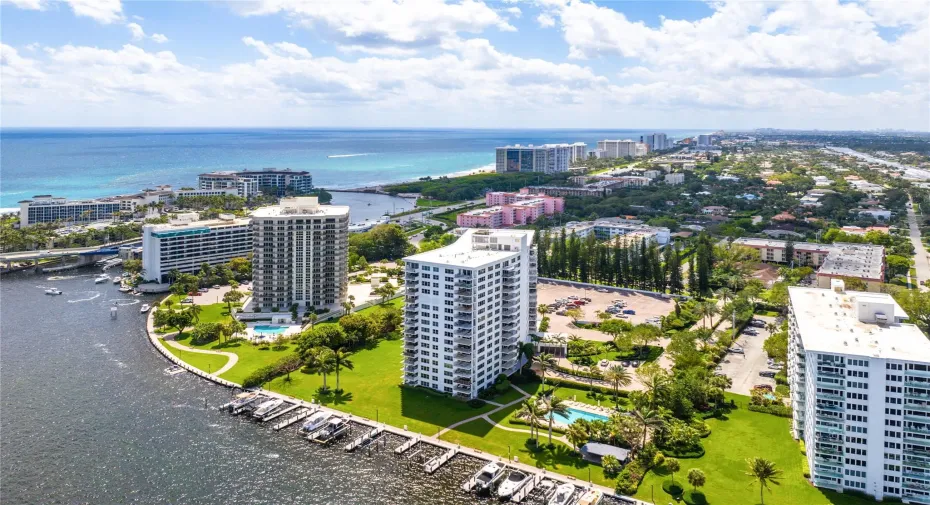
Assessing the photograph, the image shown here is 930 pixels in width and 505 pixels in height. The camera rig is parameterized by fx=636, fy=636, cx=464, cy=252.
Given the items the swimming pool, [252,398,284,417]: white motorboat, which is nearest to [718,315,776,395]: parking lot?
the swimming pool

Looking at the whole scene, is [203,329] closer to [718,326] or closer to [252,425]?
[252,425]

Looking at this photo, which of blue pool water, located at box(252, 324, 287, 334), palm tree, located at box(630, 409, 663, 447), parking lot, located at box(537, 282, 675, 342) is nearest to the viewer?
palm tree, located at box(630, 409, 663, 447)

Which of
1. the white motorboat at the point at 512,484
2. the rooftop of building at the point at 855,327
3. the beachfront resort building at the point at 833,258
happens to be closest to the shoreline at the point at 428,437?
the white motorboat at the point at 512,484

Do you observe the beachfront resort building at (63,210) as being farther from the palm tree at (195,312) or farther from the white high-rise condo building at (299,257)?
the white high-rise condo building at (299,257)

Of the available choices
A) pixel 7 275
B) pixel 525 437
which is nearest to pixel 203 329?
pixel 525 437

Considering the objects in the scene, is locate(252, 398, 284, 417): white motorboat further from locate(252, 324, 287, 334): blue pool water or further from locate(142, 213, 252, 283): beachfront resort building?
locate(142, 213, 252, 283): beachfront resort building

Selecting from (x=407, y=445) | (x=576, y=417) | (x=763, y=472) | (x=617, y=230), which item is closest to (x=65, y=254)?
(x=407, y=445)
